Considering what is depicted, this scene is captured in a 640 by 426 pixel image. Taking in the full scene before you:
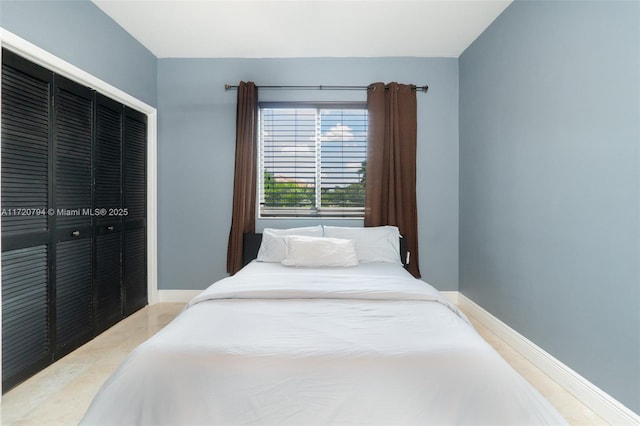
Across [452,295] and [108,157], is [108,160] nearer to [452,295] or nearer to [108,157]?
[108,157]

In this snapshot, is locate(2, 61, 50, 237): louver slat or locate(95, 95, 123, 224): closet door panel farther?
locate(95, 95, 123, 224): closet door panel

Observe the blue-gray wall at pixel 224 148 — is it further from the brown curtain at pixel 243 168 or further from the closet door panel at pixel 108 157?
the closet door panel at pixel 108 157

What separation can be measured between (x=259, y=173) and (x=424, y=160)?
6.11 ft

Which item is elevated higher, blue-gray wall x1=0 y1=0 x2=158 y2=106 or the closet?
blue-gray wall x1=0 y1=0 x2=158 y2=106

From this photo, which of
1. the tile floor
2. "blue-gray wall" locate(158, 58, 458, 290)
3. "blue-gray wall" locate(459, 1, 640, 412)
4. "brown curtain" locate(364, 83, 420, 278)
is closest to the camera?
"blue-gray wall" locate(459, 1, 640, 412)

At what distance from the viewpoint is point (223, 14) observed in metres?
2.72

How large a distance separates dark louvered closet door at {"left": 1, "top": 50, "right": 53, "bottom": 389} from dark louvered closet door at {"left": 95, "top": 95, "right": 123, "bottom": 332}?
1.70ft

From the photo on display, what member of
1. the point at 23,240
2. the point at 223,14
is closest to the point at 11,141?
the point at 23,240

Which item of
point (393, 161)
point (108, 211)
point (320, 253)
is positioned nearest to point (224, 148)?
point (108, 211)

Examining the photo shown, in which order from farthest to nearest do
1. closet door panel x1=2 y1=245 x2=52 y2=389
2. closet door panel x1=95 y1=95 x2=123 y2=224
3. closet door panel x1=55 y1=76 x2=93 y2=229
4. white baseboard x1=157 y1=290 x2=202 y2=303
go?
white baseboard x1=157 y1=290 x2=202 y2=303 → closet door panel x1=95 y1=95 x2=123 y2=224 → closet door panel x1=55 y1=76 x2=93 y2=229 → closet door panel x1=2 y1=245 x2=52 y2=389

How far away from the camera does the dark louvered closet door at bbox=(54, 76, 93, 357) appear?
2303mm

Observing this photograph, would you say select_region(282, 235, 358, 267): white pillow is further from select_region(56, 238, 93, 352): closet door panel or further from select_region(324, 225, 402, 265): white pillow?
select_region(56, 238, 93, 352): closet door panel

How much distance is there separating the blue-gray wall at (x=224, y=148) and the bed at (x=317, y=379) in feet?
7.23

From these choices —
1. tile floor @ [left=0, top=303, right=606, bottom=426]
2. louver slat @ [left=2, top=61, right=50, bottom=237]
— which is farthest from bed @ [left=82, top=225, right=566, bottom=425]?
louver slat @ [left=2, top=61, right=50, bottom=237]
